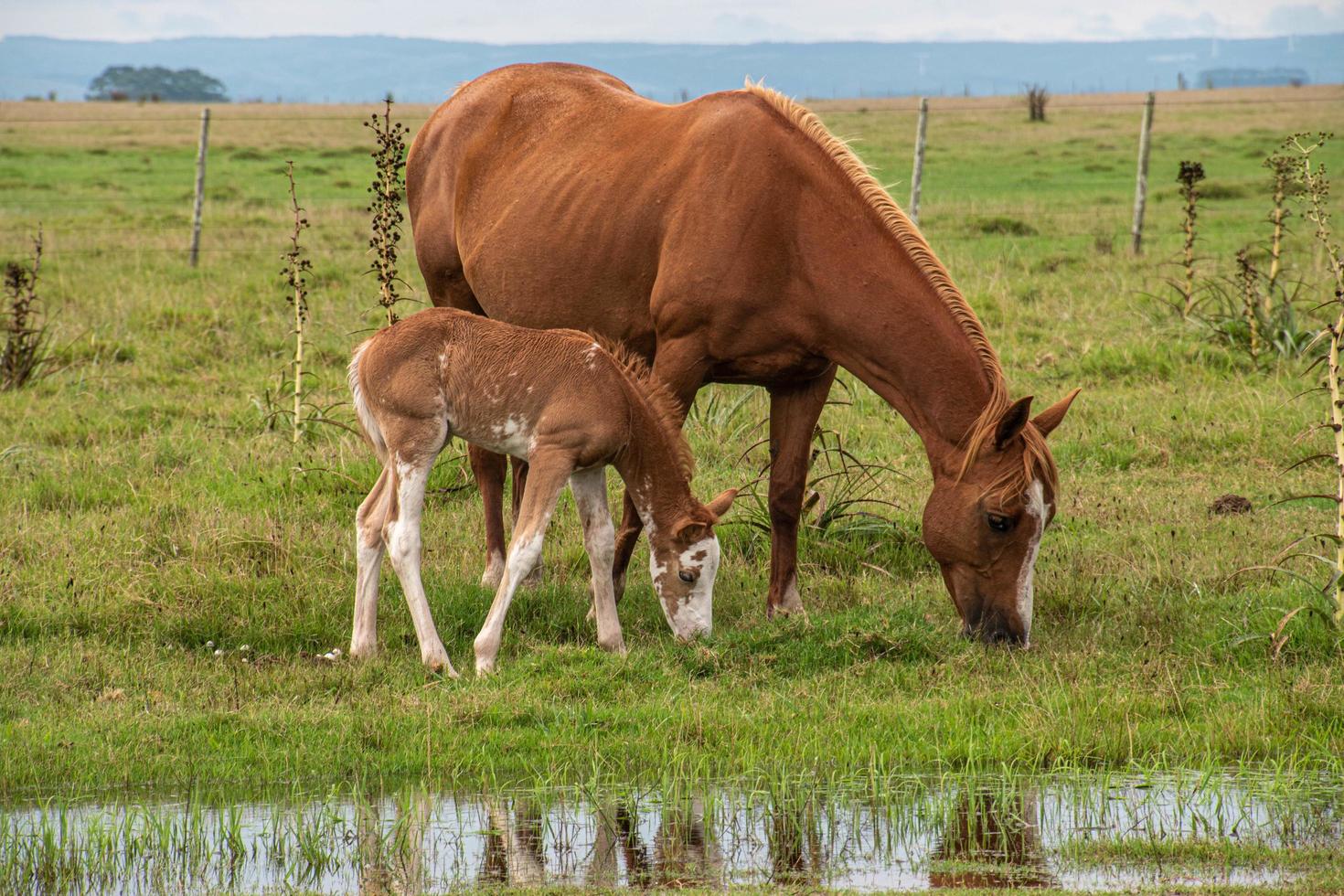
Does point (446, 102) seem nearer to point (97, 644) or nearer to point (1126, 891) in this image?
point (97, 644)

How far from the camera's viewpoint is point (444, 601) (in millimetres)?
6723

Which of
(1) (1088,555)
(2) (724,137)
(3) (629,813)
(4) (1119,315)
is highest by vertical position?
(2) (724,137)

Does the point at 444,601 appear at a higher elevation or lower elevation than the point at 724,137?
lower

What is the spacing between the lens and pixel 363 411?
6.30 m

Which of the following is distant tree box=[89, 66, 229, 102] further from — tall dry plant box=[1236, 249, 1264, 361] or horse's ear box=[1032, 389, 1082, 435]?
horse's ear box=[1032, 389, 1082, 435]

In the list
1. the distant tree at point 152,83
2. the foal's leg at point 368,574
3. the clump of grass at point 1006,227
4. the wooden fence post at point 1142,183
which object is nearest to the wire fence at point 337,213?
the clump of grass at point 1006,227

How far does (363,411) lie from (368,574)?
0.72 metres

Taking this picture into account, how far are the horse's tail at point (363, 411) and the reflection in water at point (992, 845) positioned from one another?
3.04 meters

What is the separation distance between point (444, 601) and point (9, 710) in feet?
6.46

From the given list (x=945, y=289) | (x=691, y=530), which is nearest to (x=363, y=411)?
(x=691, y=530)

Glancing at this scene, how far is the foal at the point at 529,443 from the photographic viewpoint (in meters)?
5.95

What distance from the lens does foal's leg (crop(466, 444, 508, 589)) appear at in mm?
7297

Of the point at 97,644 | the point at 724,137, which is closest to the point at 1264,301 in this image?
the point at 724,137

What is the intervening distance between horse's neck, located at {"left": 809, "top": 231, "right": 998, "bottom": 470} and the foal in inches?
32.7
